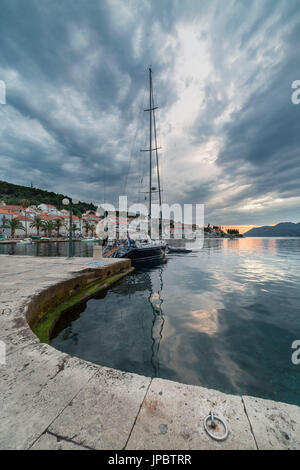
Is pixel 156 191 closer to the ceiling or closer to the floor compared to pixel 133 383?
closer to the ceiling

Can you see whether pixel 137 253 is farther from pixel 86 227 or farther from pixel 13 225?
pixel 86 227

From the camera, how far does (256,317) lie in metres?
6.29

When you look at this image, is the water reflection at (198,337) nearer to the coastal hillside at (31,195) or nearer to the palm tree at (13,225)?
the palm tree at (13,225)

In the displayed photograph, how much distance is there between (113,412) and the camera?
1.63m

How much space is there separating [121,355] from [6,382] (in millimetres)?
2591

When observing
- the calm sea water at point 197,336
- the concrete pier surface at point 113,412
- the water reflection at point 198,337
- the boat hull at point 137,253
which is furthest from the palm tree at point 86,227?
the concrete pier surface at point 113,412

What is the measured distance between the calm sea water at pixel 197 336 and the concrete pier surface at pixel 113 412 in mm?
Answer: 1867

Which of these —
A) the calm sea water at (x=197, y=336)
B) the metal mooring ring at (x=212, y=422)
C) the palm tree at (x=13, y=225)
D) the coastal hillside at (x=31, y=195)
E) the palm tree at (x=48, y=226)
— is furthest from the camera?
the coastal hillside at (x=31, y=195)

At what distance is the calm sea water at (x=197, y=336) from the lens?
3.58m

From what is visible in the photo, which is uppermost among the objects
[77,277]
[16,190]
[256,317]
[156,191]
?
[16,190]

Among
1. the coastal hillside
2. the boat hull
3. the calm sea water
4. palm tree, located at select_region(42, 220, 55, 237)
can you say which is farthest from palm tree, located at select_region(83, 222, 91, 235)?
the calm sea water

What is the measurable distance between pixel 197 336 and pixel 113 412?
3.98m

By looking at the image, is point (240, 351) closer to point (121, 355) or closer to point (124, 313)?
point (121, 355)
